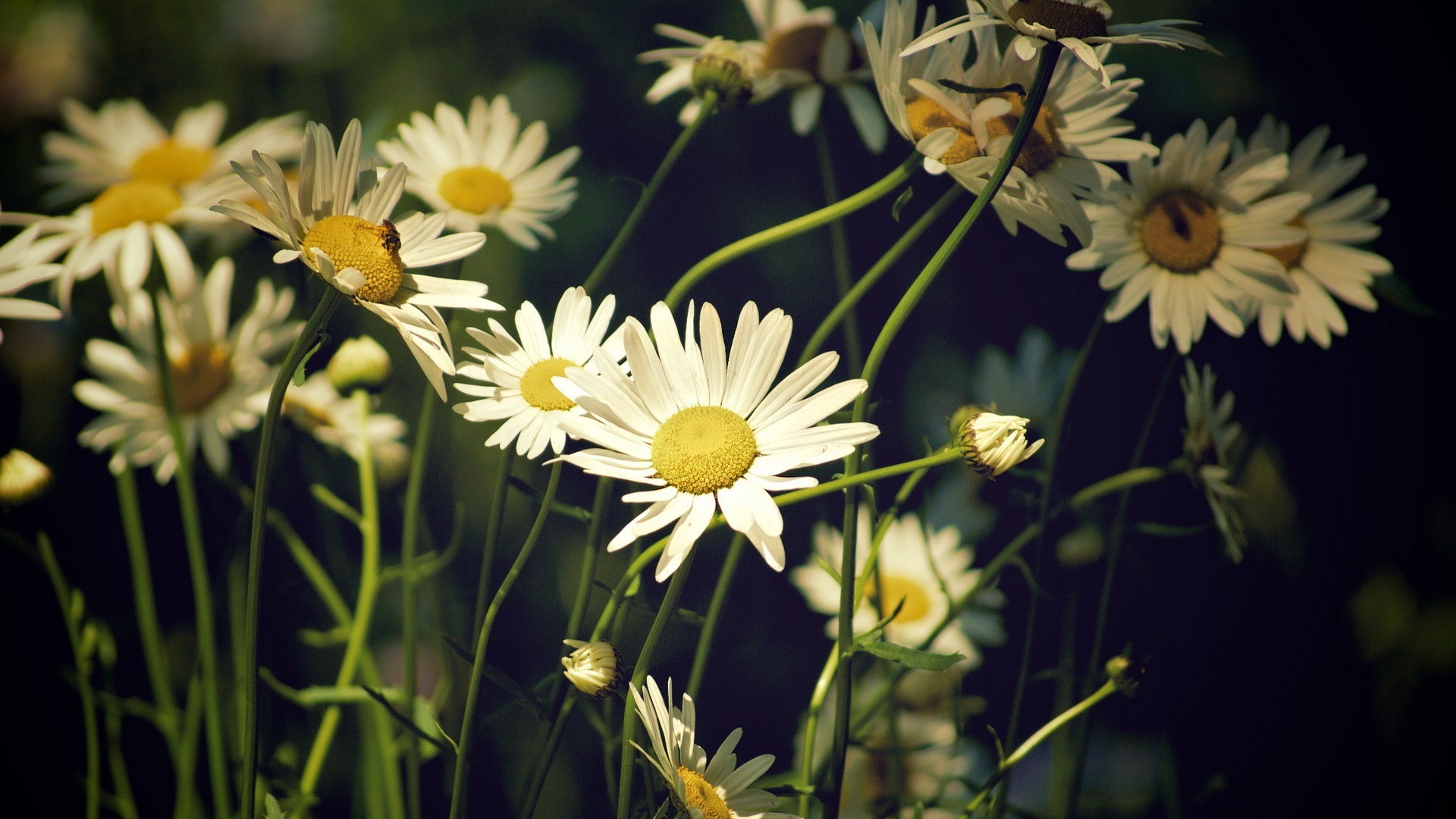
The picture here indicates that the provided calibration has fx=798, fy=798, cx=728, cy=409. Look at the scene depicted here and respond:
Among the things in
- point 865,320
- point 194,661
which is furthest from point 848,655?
point 194,661

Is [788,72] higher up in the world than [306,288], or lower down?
higher up

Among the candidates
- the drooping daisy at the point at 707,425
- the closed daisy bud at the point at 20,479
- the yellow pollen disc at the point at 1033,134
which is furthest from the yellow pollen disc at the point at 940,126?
the closed daisy bud at the point at 20,479

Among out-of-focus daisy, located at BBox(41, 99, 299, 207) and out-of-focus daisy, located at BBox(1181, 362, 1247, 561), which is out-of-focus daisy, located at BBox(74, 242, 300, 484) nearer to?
out-of-focus daisy, located at BBox(41, 99, 299, 207)

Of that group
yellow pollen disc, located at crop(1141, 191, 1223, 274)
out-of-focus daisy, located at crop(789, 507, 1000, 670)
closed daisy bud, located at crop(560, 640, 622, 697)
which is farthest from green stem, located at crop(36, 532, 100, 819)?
yellow pollen disc, located at crop(1141, 191, 1223, 274)

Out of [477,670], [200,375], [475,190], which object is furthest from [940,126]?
[200,375]

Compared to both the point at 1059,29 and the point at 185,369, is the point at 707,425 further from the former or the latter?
the point at 185,369

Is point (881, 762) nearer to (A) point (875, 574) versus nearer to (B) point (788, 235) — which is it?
(A) point (875, 574)

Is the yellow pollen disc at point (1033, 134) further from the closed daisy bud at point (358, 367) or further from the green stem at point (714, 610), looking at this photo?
the closed daisy bud at point (358, 367)
